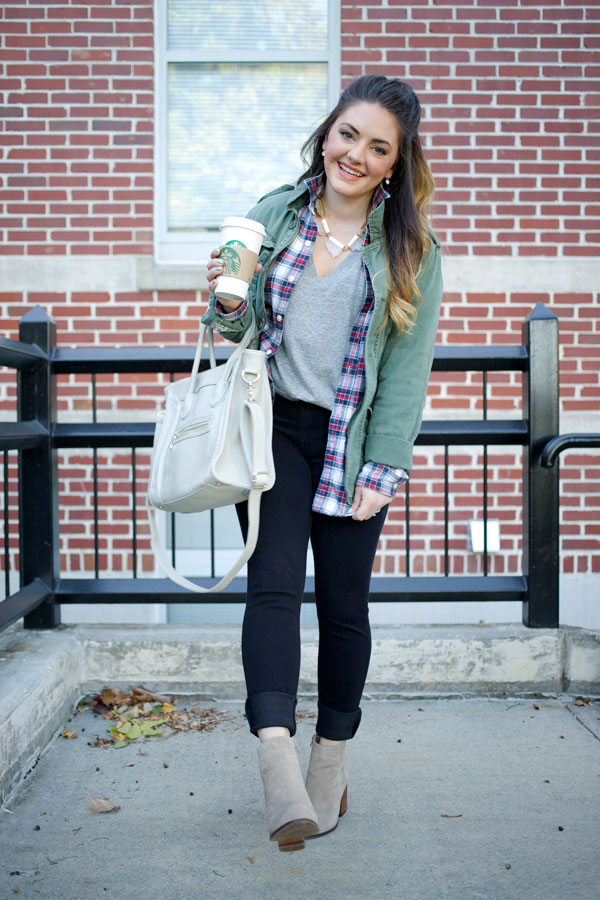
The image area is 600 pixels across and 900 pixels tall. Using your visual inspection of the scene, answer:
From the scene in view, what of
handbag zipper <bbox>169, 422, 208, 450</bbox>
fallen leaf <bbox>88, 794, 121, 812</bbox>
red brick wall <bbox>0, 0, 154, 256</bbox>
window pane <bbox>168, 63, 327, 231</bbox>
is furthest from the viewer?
window pane <bbox>168, 63, 327, 231</bbox>

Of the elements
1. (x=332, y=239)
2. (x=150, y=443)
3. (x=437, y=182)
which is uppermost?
(x=437, y=182)

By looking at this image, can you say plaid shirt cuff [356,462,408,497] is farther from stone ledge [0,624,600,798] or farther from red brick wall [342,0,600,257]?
red brick wall [342,0,600,257]

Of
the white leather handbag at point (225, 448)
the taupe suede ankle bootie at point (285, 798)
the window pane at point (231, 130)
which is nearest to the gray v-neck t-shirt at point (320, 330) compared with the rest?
the white leather handbag at point (225, 448)

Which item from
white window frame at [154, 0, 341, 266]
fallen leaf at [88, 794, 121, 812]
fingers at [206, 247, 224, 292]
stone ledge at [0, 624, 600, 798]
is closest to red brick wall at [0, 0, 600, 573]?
white window frame at [154, 0, 341, 266]

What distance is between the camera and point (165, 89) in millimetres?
4895

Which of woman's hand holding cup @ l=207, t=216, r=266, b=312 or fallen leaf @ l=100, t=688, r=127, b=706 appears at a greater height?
woman's hand holding cup @ l=207, t=216, r=266, b=312

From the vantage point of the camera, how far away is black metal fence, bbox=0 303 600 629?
10.5 ft

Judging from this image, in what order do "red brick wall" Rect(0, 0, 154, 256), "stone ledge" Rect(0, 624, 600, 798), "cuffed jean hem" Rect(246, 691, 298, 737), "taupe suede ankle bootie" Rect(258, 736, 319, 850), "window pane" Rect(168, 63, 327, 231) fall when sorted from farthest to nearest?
1. "window pane" Rect(168, 63, 327, 231)
2. "red brick wall" Rect(0, 0, 154, 256)
3. "stone ledge" Rect(0, 624, 600, 798)
4. "cuffed jean hem" Rect(246, 691, 298, 737)
5. "taupe suede ankle bootie" Rect(258, 736, 319, 850)

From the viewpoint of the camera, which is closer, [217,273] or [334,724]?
[217,273]

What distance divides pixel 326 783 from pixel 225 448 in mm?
910

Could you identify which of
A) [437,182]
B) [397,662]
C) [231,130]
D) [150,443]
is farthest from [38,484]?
[437,182]

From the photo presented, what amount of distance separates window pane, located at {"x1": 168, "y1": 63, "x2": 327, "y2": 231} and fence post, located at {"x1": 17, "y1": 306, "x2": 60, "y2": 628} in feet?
6.68

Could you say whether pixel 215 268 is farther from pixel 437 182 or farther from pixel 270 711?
pixel 437 182

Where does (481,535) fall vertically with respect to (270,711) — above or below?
below
